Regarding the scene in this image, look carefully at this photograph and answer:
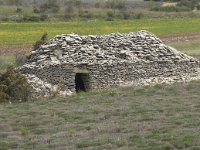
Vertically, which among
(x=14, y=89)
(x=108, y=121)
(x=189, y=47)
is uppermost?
(x=108, y=121)

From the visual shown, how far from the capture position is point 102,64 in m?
27.0

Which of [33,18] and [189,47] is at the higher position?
[189,47]

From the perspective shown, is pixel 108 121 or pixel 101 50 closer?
pixel 108 121

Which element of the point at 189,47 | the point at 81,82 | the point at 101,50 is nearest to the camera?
the point at 101,50

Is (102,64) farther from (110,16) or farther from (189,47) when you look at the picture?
(110,16)

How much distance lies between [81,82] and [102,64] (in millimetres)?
1795

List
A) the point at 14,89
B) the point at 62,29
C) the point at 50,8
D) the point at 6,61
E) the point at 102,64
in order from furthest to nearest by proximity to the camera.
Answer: the point at 50,8 < the point at 62,29 < the point at 6,61 < the point at 102,64 < the point at 14,89

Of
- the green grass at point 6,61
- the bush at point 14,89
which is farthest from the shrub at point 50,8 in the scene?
the bush at point 14,89

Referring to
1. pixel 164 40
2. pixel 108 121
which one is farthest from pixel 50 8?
pixel 108 121

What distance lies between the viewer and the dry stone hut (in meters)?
26.4

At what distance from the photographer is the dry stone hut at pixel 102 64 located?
2642 centimetres

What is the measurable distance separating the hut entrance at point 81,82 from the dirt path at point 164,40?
1615cm

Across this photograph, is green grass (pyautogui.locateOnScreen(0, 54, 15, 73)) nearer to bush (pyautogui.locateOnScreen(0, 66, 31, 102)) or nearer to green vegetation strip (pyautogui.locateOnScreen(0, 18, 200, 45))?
green vegetation strip (pyautogui.locateOnScreen(0, 18, 200, 45))

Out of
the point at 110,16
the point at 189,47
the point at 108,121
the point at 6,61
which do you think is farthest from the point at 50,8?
the point at 108,121
